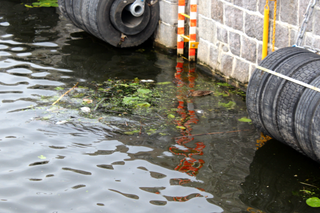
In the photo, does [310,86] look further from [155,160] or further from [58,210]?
[58,210]

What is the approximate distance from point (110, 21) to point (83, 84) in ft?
6.28

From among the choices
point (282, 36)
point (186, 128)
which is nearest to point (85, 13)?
point (186, 128)

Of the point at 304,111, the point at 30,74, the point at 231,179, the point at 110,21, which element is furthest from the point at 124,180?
the point at 110,21

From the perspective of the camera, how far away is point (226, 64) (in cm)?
639

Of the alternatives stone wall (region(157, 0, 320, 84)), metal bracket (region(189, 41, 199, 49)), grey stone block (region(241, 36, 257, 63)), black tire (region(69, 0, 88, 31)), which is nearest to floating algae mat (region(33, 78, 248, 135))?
stone wall (region(157, 0, 320, 84))

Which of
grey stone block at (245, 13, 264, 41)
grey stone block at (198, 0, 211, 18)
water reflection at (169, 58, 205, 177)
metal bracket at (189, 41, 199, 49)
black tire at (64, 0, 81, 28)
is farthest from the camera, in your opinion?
black tire at (64, 0, 81, 28)

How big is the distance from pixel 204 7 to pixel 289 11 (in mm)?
2049

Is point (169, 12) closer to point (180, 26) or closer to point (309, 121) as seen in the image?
point (180, 26)

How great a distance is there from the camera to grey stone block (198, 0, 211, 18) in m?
6.62

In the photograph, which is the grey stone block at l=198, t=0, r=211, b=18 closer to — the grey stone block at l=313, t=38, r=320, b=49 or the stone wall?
the stone wall

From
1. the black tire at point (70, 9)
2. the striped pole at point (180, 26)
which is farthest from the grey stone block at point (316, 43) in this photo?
the black tire at point (70, 9)

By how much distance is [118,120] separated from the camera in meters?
5.04

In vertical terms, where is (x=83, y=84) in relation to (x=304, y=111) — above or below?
below

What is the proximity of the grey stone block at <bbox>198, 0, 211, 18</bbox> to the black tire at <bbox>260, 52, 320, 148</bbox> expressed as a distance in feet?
9.22
